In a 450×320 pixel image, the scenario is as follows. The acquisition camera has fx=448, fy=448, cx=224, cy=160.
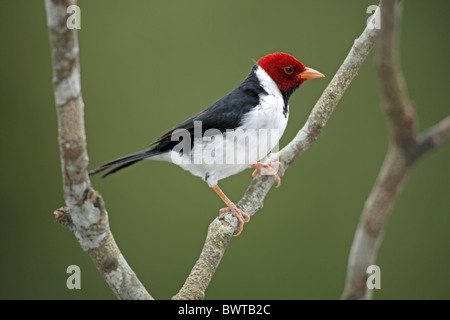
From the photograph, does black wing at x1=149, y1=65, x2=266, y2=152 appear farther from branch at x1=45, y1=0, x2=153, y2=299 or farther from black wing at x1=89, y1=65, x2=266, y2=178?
branch at x1=45, y1=0, x2=153, y2=299

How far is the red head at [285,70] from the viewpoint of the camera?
2.66 metres

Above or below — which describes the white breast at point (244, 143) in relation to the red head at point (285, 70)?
below

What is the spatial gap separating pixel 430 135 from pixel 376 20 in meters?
1.31

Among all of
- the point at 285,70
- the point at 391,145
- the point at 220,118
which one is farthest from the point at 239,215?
the point at 391,145

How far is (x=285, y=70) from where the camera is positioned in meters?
2.66

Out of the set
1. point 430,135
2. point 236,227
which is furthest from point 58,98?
point 236,227

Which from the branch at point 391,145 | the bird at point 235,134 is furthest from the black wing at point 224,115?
the branch at point 391,145

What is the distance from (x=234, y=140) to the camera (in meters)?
2.45

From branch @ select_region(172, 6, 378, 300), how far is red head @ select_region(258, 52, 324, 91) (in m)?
0.28

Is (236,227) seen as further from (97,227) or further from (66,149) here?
(66,149)

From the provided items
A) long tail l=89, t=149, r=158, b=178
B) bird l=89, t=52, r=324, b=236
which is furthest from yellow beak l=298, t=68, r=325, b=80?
long tail l=89, t=149, r=158, b=178

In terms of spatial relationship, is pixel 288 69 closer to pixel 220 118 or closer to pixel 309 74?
pixel 309 74

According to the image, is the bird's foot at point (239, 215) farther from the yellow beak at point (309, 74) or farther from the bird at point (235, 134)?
the yellow beak at point (309, 74)

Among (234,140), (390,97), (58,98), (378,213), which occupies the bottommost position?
(378,213)
